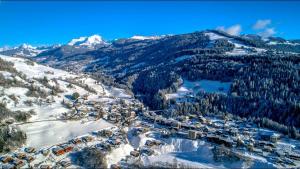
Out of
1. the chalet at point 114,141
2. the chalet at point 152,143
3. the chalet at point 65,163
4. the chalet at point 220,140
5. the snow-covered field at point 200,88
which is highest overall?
the snow-covered field at point 200,88

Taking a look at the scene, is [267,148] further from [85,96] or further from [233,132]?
[85,96]

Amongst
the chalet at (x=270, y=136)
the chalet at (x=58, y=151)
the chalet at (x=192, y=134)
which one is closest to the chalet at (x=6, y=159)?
the chalet at (x=58, y=151)

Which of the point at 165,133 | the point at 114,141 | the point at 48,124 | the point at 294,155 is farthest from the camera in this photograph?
the point at 48,124

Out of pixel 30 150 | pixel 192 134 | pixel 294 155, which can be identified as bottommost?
pixel 294 155

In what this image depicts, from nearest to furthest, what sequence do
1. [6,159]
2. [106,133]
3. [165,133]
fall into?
[6,159]
[106,133]
[165,133]

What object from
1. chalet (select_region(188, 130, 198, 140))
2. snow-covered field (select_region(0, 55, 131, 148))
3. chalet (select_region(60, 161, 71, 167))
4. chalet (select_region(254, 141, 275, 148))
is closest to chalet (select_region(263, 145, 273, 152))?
chalet (select_region(254, 141, 275, 148))

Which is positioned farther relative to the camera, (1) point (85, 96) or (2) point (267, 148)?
(1) point (85, 96)

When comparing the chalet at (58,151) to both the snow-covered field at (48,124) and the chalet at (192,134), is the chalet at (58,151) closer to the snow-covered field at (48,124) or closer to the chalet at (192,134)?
the snow-covered field at (48,124)

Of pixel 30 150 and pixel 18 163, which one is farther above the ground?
pixel 30 150

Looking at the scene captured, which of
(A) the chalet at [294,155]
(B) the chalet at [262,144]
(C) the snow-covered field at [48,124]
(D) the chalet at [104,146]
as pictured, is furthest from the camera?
(C) the snow-covered field at [48,124]

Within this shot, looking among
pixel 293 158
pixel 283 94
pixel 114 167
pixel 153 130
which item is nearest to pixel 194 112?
pixel 153 130

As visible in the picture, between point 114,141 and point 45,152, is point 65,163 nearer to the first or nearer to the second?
point 45,152

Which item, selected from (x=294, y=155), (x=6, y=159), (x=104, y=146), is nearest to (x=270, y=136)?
(x=294, y=155)
